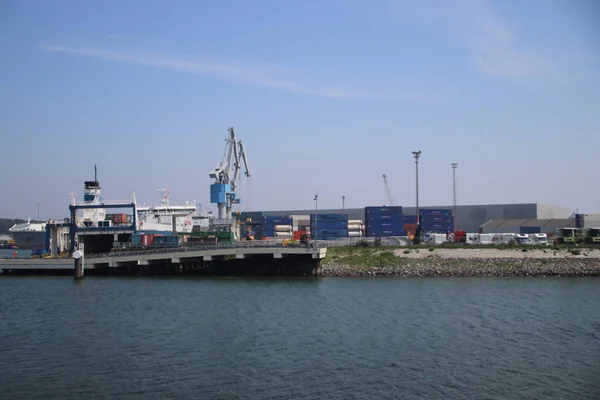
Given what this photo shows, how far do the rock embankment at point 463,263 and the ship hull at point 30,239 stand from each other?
299 feet

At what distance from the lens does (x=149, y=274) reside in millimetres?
56250

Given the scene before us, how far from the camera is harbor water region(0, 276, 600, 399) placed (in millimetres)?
20141

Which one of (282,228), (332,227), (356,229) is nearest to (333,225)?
(332,227)

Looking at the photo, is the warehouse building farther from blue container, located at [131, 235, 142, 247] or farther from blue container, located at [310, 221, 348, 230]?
blue container, located at [131, 235, 142, 247]

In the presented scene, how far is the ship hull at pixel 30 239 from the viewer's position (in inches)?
5084

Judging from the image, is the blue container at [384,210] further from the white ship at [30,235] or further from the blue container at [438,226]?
the white ship at [30,235]

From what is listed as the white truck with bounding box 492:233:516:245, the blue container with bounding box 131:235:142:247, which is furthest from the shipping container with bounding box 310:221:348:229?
the blue container with bounding box 131:235:142:247

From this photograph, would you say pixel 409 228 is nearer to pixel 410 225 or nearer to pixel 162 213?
pixel 410 225

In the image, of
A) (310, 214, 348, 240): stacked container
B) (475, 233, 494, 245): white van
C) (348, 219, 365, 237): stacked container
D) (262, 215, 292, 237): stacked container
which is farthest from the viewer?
(348, 219, 365, 237): stacked container

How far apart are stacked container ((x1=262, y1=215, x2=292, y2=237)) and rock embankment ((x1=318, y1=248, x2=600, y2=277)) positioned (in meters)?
61.0

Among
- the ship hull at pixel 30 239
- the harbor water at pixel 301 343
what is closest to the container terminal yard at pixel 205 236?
the harbor water at pixel 301 343

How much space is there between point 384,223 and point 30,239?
261 ft

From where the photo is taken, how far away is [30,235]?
130125 millimetres

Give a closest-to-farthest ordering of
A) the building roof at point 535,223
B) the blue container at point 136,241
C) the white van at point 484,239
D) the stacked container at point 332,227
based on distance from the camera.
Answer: the blue container at point 136,241 < the white van at point 484,239 < the stacked container at point 332,227 < the building roof at point 535,223
